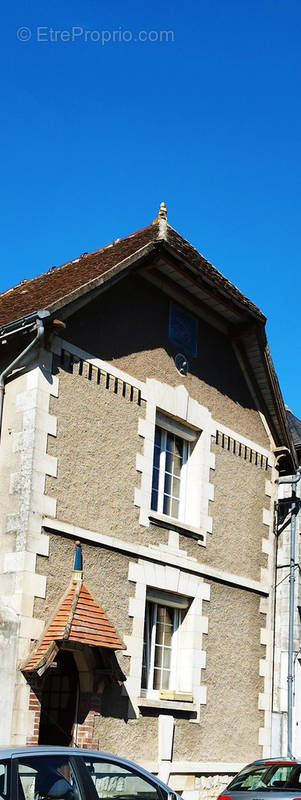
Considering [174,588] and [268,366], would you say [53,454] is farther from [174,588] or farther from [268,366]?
[268,366]

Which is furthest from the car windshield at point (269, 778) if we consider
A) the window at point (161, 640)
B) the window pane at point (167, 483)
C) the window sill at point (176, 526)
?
the window pane at point (167, 483)

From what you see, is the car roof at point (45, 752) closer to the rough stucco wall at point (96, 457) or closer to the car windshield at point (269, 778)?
the car windshield at point (269, 778)

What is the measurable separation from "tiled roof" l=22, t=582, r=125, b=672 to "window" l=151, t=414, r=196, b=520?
2497 mm

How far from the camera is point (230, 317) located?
52.6 ft

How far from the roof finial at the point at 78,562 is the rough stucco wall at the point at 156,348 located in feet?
8.57

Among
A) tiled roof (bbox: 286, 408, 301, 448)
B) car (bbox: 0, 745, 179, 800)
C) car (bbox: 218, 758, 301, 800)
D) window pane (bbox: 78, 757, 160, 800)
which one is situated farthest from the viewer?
tiled roof (bbox: 286, 408, 301, 448)

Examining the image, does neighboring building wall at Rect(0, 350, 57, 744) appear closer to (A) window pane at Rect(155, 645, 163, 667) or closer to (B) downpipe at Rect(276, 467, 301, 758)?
(A) window pane at Rect(155, 645, 163, 667)

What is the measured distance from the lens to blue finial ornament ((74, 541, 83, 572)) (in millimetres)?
12141

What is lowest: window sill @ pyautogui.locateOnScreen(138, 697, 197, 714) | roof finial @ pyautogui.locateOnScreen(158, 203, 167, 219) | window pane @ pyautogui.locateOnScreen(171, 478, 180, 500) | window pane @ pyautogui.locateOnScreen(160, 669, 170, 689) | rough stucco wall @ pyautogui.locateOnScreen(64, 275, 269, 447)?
window sill @ pyautogui.locateOnScreen(138, 697, 197, 714)

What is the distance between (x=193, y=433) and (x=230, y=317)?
6.98ft

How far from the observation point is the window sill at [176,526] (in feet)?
45.3

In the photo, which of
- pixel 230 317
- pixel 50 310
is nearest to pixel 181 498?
pixel 230 317

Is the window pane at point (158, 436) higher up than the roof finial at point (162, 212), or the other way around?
the roof finial at point (162, 212)

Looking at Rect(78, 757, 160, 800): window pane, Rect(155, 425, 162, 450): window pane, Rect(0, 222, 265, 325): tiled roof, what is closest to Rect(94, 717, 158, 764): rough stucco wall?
Rect(155, 425, 162, 450): window pane
